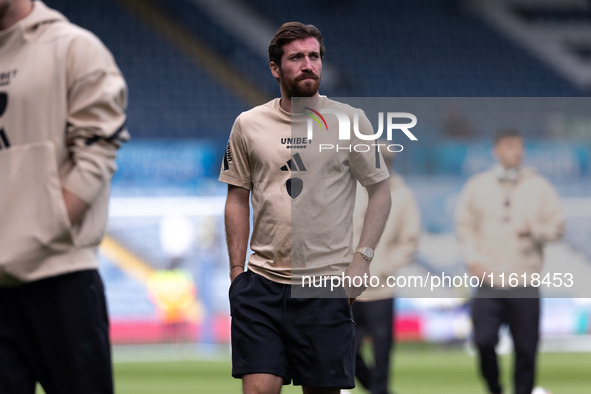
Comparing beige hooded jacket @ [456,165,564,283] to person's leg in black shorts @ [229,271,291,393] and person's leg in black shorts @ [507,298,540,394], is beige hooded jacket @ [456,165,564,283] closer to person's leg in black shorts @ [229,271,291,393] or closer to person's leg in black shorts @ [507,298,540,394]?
person's leg in black shorts @ [507,298,540,394]

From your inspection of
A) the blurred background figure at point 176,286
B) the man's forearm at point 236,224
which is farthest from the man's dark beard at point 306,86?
the blurred background figure at point 176,286

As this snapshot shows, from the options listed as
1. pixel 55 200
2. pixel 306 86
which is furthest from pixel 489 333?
pixel 55 200

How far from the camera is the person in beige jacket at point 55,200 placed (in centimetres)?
323

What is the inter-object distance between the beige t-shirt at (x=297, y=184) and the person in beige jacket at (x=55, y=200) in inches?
56.6

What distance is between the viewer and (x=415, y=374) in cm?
1163

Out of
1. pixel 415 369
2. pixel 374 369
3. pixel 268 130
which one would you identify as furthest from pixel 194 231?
pixel 268 130

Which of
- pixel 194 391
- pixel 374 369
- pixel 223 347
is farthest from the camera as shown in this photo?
pixel 223 347

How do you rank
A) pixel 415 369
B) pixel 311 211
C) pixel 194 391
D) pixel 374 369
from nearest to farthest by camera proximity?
pixel 311 211
pixel 374 369
pixel 194 391
pixel 415 369

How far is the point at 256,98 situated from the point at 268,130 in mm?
Answer: 15653

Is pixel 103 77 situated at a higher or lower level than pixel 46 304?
higher

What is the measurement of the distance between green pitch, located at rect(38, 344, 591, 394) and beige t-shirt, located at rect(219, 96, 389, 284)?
16.3 ft

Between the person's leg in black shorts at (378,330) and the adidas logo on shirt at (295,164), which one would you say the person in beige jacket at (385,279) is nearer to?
the person's leg in black shorts at (378,330)

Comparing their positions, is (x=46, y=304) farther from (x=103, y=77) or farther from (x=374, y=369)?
(x=374, y=369)

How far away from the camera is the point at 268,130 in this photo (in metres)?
4.79
